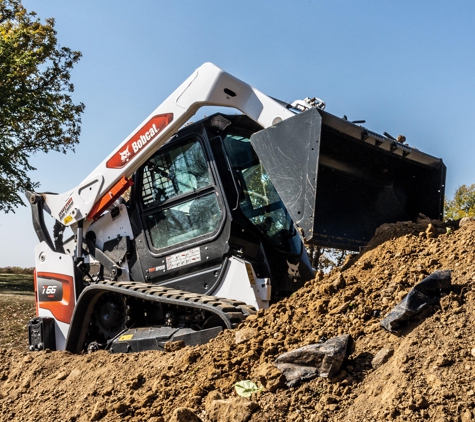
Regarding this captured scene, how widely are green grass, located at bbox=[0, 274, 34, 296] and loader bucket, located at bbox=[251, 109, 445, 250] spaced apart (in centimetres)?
1350

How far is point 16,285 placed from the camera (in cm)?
2033

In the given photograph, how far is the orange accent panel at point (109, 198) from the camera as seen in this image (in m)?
7.20

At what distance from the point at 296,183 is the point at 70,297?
12.5ft

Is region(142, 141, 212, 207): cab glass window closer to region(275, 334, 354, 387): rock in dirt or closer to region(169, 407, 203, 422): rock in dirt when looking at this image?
region(275, 334, 354, 387): rock in dirt

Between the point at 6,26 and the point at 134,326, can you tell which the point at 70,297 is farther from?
the point at 6,26

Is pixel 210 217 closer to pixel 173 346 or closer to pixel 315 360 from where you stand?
pixel 173 346

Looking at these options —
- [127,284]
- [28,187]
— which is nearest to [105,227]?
[127,284]

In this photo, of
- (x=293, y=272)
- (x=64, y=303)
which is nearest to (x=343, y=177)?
(x=293, y=272)

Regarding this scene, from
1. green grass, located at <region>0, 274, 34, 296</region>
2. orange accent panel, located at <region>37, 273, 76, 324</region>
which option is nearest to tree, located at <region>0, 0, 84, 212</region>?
green grass, located at <region>0, 274, 34, 296</region>

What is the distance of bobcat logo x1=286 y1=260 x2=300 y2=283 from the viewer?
6.86 m

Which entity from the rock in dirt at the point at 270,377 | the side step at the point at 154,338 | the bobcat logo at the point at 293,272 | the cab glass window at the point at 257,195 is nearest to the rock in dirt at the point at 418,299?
the rock in dirt at the point at 270,377

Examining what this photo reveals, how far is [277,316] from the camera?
4598 millimetres

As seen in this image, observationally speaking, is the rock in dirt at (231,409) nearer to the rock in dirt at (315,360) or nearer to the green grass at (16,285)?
the rock in dirt at (315,360)

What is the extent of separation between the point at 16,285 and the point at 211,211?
15.9m
